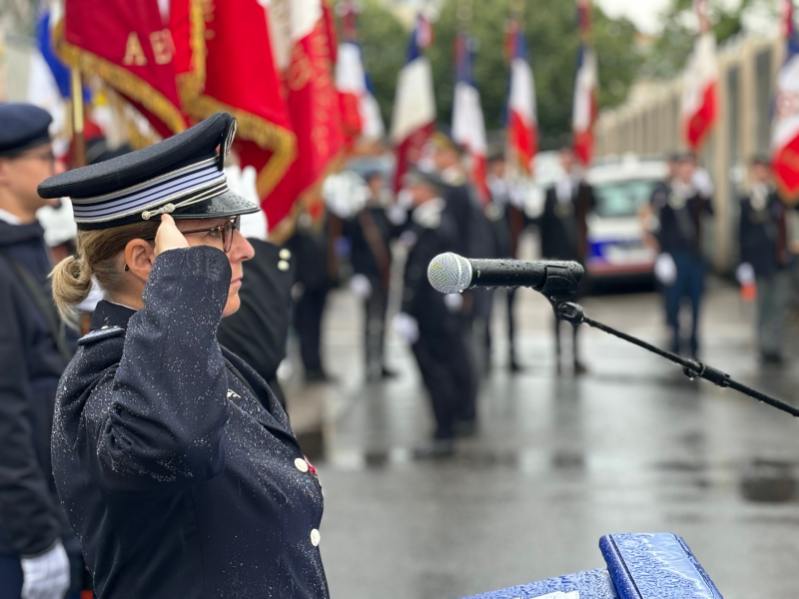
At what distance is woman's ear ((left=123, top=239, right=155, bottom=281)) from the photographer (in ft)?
7.39

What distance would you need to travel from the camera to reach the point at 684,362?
7.71 ft

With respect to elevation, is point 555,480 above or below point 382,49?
below

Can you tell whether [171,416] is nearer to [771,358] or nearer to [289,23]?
[289,23]

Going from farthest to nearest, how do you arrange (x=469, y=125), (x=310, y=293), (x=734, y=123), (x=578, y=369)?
(x=734, y=123) < (x=469, y=125) < (x=310, y=293) < (x=578, y=369)

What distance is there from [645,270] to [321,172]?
14537mm

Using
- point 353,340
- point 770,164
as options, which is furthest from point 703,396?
point 353,340

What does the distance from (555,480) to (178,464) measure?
6.22 meters

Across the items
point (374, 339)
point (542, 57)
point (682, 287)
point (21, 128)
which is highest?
point (542, 57)

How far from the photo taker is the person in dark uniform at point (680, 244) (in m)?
13.1

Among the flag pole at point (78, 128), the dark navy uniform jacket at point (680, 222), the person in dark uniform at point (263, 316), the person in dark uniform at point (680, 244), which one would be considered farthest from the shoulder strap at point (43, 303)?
the dark navy uniform jacket at point (680, 222)

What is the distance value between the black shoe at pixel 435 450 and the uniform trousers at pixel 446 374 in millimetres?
70

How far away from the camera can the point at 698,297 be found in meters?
13.0

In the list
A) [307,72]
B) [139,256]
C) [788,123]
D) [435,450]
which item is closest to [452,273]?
[139,256]

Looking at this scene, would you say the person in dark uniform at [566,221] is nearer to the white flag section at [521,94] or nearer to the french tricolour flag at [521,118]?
the french tricolour flag at [521,118]
